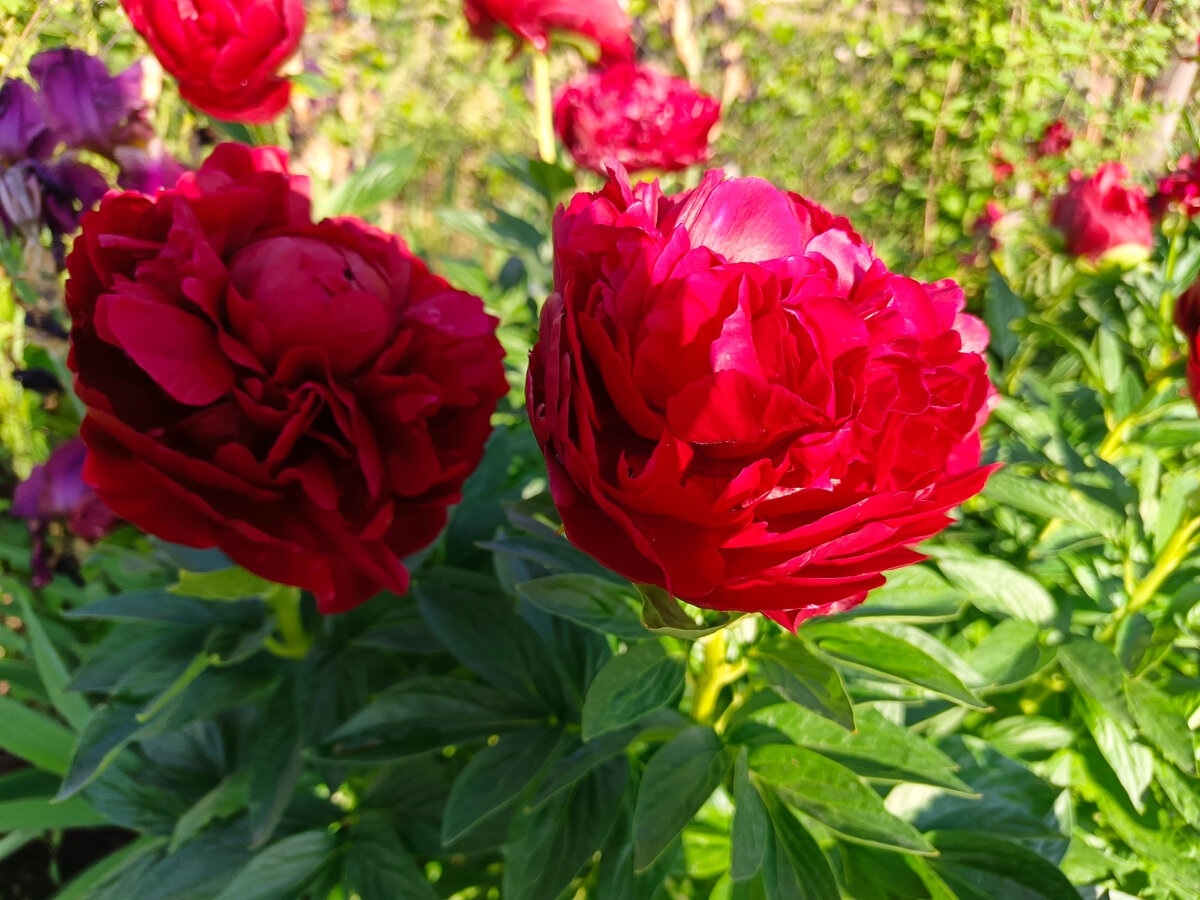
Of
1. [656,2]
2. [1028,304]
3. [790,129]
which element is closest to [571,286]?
[1028,304]

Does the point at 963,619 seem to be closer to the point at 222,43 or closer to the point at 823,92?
the point at 222,43

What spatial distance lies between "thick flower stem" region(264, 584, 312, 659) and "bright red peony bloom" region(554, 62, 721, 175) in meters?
0.90

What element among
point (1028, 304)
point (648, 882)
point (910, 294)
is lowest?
point (648, 882)

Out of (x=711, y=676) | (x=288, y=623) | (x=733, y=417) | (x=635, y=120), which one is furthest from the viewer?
(x=635, y=120)

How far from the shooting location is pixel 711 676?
0.60 m

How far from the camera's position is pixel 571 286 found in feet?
1.23

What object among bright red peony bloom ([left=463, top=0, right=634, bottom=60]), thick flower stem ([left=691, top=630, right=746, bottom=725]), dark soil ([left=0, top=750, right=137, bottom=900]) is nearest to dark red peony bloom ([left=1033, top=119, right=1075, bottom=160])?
bright red peony bloom ([left=463, top=0, right=634, bottom=60])

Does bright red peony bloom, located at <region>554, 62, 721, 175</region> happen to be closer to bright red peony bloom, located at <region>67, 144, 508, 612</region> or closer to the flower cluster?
the flower cluster

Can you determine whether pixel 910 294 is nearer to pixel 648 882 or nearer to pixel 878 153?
pixel 648 882

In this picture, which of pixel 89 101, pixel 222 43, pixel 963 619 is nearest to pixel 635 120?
pixel 222 43

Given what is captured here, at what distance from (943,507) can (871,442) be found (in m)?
0.05

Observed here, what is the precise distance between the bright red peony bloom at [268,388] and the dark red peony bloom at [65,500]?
1.22 ft

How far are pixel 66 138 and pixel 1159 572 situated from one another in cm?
120

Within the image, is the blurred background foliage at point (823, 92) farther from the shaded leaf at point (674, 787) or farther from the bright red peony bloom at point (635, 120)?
the shaded leaf at point (674, 787)
